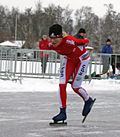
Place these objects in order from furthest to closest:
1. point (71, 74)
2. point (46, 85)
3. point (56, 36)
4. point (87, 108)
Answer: point (46, 85) → point (87, 108) → point (71, 74) → point (56, 36)

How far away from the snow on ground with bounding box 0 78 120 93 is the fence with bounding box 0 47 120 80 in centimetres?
53

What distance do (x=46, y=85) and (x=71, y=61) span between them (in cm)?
714

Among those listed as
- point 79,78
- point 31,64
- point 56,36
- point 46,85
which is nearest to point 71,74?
point 79,78

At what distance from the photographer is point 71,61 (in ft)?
20.1

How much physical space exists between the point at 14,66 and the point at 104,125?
28.9 feet

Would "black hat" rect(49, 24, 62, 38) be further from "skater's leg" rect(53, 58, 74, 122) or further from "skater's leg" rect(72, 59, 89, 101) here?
"skater's leg" rect(72, 59, 89, 101)

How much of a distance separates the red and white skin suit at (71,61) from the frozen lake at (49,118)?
20.3 inches

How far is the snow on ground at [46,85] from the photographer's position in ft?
39.7

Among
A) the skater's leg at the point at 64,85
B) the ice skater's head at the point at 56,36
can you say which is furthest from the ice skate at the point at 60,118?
the ice skater's head at the point at 56,36

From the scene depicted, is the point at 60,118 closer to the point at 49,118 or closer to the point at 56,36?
the point at 49,118

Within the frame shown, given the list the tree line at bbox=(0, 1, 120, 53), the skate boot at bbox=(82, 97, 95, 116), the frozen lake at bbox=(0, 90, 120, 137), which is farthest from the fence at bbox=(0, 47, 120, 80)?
the tree line at bbox=(0, 1, 120, 53)

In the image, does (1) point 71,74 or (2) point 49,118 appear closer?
(1) point 71,74

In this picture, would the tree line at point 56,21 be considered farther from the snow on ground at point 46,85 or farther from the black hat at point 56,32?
the black hat at point 56,32

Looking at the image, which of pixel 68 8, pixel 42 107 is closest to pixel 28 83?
pixel 42 107
